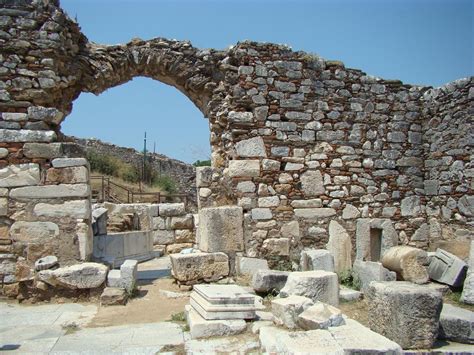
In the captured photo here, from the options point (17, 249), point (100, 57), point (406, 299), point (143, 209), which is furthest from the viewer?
point (143, 209)

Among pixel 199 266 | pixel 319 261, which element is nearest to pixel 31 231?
pixel 199 266

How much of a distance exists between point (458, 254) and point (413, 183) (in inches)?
62.7

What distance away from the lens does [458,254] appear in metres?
7.87

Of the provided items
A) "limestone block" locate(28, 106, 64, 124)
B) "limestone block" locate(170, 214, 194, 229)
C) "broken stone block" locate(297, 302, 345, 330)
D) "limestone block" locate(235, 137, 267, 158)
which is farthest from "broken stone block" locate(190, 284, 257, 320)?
"limestone block" locate(170, 214, 194, 229)

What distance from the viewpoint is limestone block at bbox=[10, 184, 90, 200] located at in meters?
6.74

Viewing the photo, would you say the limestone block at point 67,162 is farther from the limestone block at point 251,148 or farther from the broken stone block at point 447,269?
the broken stone block at point 447,269

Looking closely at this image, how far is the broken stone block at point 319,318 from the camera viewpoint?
13.6 ft

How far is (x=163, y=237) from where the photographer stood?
43.8 ft

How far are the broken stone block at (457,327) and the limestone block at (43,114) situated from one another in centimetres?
618

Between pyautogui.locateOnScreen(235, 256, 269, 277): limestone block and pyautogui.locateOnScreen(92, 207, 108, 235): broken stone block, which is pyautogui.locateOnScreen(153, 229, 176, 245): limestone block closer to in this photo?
pyautogui.locateOnScreen(92, 207, 108, 235): broken stone block

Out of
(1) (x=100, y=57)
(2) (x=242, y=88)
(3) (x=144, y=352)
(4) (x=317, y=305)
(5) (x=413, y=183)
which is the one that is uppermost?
(1) (x=100, y=57)

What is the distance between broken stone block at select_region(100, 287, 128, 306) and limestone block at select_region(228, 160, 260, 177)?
272 cm

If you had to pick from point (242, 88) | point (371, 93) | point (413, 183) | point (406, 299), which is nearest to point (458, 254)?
point (413, 183)

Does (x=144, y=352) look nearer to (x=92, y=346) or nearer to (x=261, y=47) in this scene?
(x=92, y=346)
